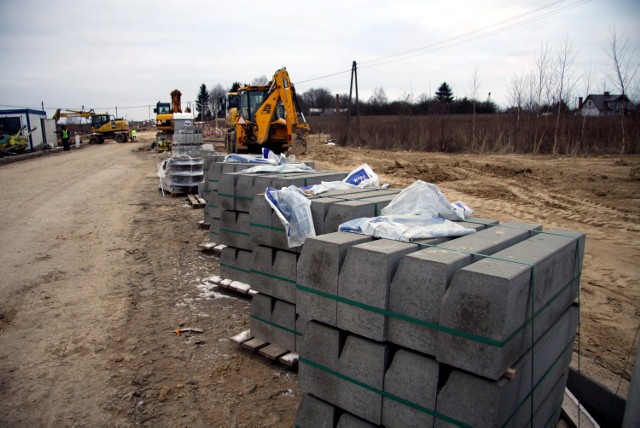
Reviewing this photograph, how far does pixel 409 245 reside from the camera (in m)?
2.74

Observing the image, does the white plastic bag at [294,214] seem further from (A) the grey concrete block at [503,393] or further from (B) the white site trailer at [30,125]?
(B) the white site trailer at [30,125]

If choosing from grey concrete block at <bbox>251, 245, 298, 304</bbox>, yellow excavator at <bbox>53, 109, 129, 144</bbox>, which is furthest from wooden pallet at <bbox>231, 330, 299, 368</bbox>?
yellow excavator at <bbox>53, 109, 129, 144</bbox>

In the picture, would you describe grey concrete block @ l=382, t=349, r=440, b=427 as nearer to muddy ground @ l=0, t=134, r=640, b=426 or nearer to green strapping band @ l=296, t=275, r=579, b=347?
green strapping band @ l=296, t=275, r=579, b=347

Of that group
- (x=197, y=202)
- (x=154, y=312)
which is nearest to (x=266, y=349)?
(x=154, y=312)

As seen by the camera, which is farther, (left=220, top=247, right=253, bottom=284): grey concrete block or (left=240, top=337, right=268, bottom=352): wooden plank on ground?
(left=220, top=247, right=253, bottom=284): grey concrete block

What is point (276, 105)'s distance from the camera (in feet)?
55.3

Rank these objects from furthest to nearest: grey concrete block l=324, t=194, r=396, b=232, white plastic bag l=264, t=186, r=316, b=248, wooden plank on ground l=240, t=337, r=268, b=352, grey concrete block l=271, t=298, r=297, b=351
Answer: wooden plank on ground l=240, t=337, r=268, b=352
grey concrete block l=271, t=298, r=297, b=351
white plastic bag l=264, t=186, r=316, b=248
grey concrete block l=324, t=194, r=396, b=232

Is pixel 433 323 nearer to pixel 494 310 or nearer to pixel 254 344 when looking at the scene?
pixel 494 310

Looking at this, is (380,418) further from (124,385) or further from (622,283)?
(622,283)

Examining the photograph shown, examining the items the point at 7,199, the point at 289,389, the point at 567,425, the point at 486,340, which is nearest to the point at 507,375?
the point at 486,340

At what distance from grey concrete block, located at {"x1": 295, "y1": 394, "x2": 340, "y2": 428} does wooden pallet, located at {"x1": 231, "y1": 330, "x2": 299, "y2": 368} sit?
931 mm

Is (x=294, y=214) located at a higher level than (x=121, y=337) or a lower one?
higher

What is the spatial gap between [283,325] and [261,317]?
31 cm

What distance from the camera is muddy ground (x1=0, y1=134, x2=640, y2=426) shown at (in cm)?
356
